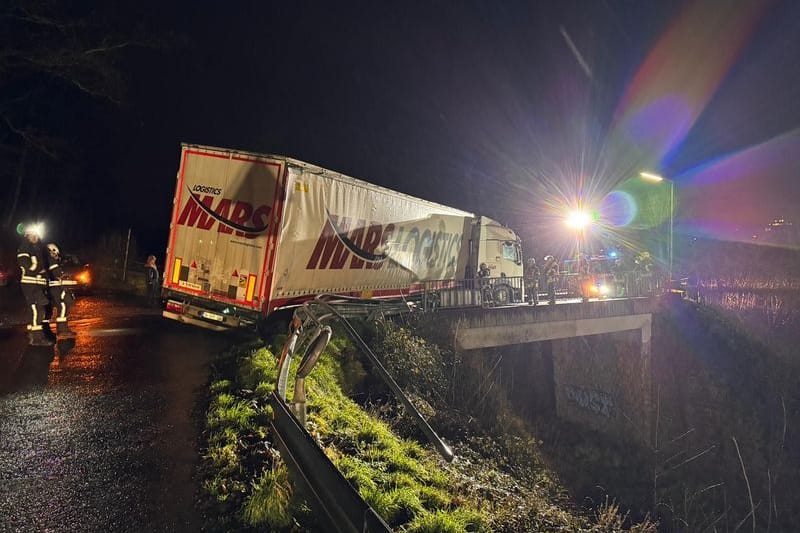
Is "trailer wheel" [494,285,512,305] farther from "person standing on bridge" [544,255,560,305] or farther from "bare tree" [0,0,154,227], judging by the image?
"bare tree" [0,0,154,227]

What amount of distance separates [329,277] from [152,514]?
21.6 feet

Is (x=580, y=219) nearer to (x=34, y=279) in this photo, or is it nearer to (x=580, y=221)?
(x=580, y=221)

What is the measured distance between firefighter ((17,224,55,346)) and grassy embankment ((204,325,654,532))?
339cm

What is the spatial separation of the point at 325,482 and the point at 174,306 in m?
7.11

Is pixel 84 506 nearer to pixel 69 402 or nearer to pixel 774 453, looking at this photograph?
pixel 69 402

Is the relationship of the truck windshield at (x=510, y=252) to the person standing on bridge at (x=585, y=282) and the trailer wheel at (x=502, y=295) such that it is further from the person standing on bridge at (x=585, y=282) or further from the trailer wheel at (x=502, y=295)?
the trailer wheel at (x=502, y=295)

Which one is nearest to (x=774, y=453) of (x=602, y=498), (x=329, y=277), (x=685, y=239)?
(x=602, y=498)

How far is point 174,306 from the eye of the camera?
872cm

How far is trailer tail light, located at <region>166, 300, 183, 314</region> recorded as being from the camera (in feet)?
28.4

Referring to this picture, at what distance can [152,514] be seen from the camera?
3234mm

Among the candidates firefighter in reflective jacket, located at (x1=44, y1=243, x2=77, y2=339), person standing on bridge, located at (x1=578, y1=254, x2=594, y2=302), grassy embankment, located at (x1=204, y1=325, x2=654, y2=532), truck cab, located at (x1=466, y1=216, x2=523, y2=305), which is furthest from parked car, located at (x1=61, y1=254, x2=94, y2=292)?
person standing on bridge, located at (x1=578, y1=254, x2=594, y2=302)

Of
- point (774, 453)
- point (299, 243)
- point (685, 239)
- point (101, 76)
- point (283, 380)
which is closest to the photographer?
point (283, 380)

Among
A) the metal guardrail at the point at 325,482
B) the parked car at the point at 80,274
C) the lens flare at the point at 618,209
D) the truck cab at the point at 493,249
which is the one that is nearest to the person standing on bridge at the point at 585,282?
the truck cab at the point at 493,249

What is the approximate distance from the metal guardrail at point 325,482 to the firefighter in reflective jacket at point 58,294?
6.52 metres
